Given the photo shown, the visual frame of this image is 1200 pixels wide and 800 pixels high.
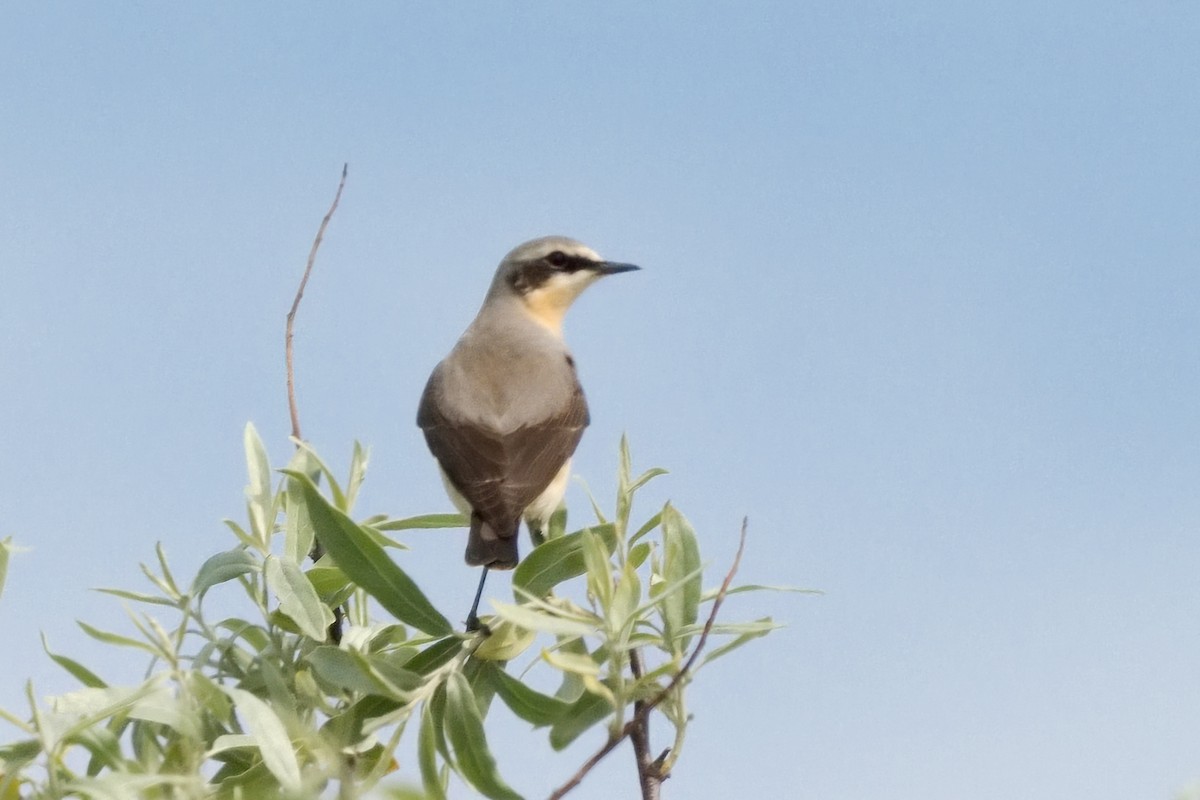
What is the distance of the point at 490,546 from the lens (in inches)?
194

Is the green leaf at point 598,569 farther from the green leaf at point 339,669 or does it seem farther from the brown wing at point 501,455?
the brown wing at point 501,455

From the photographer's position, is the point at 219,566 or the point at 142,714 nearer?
the point at 142,714

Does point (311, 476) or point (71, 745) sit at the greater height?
point (311, 476)

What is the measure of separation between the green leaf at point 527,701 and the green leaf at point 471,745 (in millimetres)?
148

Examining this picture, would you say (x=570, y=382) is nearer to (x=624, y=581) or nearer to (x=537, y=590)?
(x=537, y=590)

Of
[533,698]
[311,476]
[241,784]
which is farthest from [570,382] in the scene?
[241,784]

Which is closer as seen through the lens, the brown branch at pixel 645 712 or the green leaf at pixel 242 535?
the brown branch at pixel 645 712

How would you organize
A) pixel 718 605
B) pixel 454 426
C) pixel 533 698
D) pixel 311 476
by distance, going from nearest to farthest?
pixel 718 605 < pixel 533 698 < pixel 311 476 < pixel 454 426

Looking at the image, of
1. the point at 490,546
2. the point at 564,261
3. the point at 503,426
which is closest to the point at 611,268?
the point at 564,261

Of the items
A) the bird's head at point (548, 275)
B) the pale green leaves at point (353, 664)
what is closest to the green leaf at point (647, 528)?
the pale green leaves at point (353, 664)

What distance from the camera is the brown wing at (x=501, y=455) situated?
523 centimetres

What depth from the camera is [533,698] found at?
10.6 feet

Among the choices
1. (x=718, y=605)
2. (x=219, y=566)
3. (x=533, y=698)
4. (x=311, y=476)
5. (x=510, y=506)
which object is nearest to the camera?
(x=718, y=605)

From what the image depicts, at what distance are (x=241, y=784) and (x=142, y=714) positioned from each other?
0.26 m
